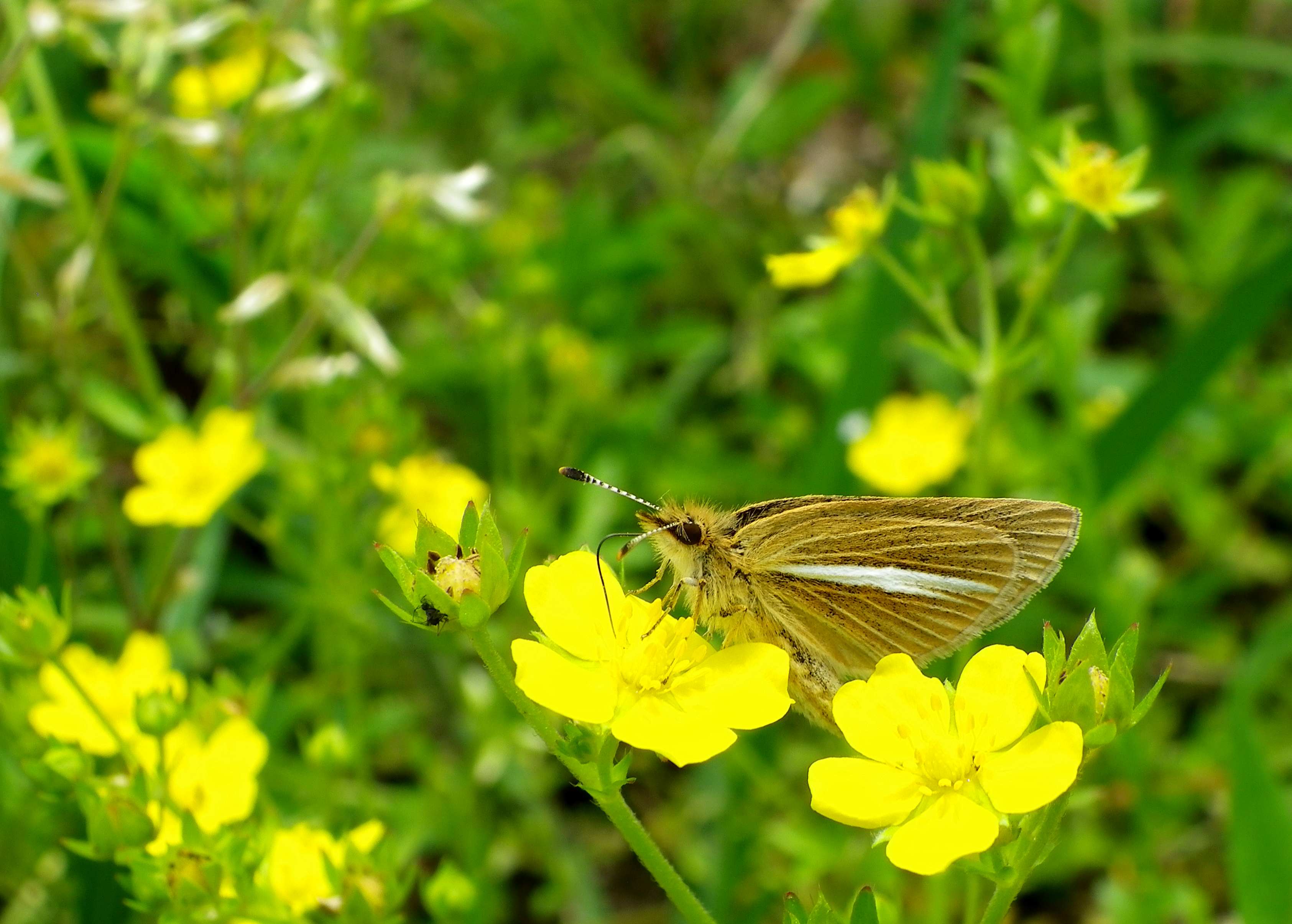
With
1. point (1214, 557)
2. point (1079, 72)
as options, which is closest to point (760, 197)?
point (1079, 72)

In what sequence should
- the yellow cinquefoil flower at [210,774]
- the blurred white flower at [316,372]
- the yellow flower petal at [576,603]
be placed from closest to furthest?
the yellow flower petal at [576,603]
the yellow cinquefoil flower at [210,774]
the blurred white flower at [316,372]

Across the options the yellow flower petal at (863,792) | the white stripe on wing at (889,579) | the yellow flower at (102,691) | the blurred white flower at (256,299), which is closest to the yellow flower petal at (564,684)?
the yellow flower petal at (863,792)

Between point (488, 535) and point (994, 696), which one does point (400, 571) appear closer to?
point (488, 535)

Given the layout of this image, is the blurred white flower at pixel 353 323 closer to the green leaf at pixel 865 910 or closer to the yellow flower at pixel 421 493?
the yellow flower at pixel 421 493

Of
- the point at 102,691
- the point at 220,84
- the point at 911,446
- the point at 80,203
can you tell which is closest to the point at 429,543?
the point at 102,691

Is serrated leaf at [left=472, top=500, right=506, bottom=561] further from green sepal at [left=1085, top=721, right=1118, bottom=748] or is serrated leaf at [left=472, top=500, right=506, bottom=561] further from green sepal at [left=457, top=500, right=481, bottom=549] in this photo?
green sepal at [left=1085, top=721, right=1118, bottom=748]

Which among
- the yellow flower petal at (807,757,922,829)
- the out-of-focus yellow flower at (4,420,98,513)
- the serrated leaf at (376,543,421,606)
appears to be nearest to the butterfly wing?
the yellow flower petal at (807,757,922,829)
